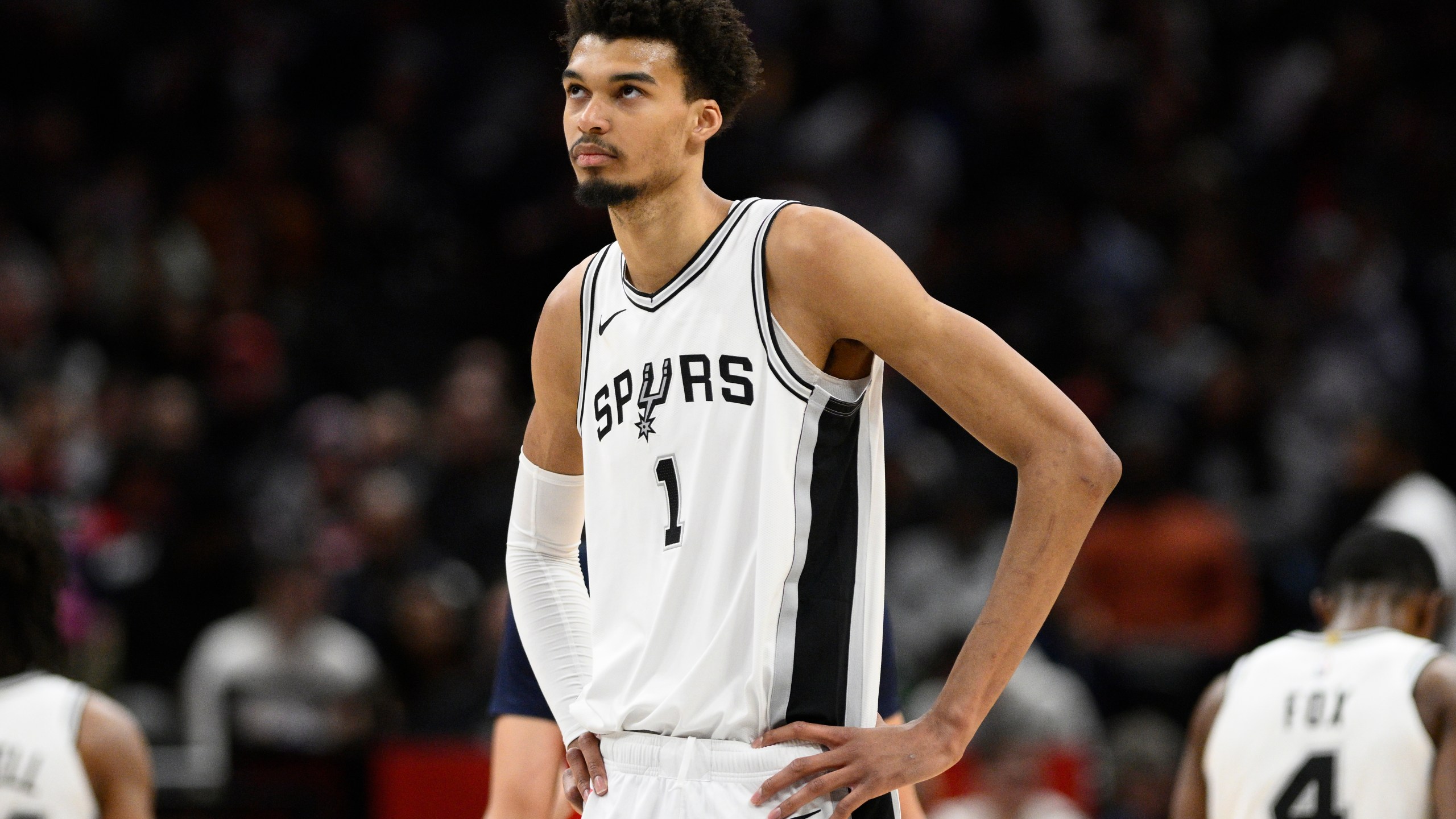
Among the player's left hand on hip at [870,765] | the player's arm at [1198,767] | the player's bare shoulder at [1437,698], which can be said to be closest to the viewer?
the player's left hand on hip at [870,765]

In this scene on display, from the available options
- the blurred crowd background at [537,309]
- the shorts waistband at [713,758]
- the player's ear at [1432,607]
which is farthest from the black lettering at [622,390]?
the blurred crowd background at [537,309]

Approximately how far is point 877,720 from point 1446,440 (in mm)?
9204

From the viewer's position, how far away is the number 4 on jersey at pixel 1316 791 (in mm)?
5074

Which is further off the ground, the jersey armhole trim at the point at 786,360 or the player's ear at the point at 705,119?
the player's ear at the point at 705,119

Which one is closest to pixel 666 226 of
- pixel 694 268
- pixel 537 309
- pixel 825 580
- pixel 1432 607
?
pixel 694 268

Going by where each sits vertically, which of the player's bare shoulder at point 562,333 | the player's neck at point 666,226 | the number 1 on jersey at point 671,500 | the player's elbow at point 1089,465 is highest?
the player's neck at point 666,226

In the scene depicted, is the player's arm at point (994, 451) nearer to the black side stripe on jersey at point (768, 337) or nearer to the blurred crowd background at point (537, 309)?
the black side stripe on jersey at point (768, 337)

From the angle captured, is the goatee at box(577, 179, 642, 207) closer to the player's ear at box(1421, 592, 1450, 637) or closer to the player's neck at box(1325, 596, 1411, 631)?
the player's neck at box(1325, 596, 1411, 631)

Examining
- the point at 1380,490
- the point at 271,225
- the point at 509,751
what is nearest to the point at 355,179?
the point at 271,225

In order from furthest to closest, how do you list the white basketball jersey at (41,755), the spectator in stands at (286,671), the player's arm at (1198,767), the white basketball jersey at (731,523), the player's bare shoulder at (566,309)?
the spectator in stands at (286,671) → the player's arm at (1198,767) → the white basketball jersey at (41,755) → the player's bare shoulder at (566,309) → the white basketball jersey at (731,523)

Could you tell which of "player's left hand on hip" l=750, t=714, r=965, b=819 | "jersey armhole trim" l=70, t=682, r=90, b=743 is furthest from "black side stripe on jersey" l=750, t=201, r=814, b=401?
"jersey armhole trim" l=70, t=682, r=90, b=743

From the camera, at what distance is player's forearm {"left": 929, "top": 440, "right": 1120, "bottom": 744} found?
3049mm

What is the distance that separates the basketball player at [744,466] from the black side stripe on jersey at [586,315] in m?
0.01

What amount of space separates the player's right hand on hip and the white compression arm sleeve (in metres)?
0.23
